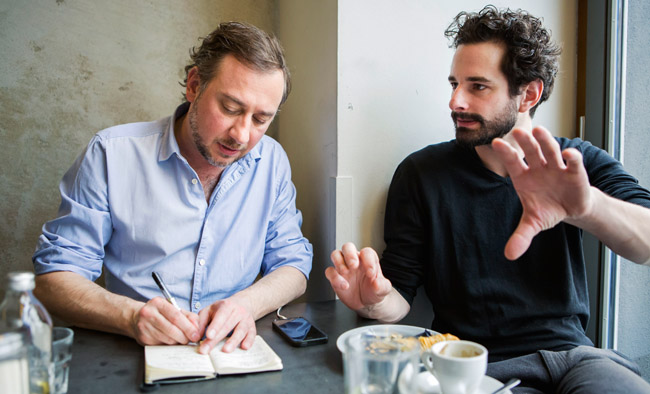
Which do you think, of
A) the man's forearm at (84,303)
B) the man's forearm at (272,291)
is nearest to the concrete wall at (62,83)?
the man's forearm at (84,303)

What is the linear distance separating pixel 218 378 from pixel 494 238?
98cm

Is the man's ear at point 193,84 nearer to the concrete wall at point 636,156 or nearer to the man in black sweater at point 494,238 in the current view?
the man in black sweater at point 494,238

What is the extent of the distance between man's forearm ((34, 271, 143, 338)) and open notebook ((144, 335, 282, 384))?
0.16 meters

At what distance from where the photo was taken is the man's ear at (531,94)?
1.55 meters

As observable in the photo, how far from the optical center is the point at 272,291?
4.45 feet

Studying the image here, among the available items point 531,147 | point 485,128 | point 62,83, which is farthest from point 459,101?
point 62,83

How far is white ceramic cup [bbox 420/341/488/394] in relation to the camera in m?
0.69

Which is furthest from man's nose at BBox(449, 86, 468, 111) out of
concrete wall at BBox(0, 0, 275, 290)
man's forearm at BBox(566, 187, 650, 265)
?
concrete wall at BBox(0, 0, 275, 290)

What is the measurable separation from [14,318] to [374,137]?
1.30 m

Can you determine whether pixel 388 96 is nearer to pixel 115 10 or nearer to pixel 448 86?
pixel 448 86

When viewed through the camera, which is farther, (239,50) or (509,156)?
(239,50)

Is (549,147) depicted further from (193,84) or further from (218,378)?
(193,84)

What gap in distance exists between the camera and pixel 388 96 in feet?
5.62

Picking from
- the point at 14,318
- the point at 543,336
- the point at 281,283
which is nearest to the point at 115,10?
the point at 281,283
